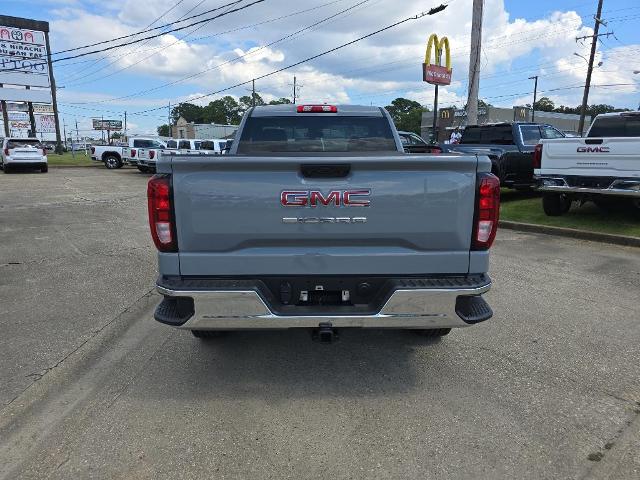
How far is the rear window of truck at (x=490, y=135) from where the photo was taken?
12664 millimetres

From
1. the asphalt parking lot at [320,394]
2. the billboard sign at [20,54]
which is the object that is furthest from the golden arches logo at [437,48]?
the billboard sign at [20,54]

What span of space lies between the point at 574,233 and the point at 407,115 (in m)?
102

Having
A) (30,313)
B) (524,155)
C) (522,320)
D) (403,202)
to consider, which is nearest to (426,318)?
(403,202)

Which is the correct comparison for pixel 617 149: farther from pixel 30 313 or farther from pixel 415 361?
pixel 30 313

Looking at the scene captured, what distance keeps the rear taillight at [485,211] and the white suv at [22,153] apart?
25.7 meters

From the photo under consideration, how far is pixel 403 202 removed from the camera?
2949mm

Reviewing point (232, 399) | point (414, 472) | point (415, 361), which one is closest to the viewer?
point (414, 472)

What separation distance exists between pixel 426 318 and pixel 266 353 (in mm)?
1548

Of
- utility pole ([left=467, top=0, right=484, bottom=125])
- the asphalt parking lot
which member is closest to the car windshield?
utility pole ([left=467, top=0, right=484, bottom=125])

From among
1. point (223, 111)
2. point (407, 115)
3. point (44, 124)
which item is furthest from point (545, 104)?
point (44, 124)

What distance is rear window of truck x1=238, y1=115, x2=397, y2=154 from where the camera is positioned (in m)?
4.69

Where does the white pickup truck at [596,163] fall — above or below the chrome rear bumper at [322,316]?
above

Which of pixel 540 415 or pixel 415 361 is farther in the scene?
pixel 415 361

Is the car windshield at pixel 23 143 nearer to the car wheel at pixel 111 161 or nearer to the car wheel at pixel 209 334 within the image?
the car wheel at pixel 111 161
